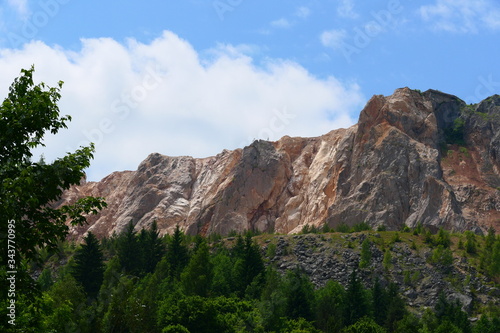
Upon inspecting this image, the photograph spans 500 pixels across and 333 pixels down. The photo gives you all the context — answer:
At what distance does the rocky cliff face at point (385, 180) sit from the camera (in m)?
163

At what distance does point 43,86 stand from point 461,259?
386 feet

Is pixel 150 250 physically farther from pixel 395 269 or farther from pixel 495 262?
pixel 495 262

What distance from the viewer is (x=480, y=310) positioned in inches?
4348

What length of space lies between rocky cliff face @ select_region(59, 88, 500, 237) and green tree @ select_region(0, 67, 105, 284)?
144508 millimetres

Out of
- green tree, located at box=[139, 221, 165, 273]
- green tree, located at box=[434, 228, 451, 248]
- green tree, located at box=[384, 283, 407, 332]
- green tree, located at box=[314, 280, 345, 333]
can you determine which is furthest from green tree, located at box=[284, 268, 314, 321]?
green tree, located at box=[434, 228, 451, 248]

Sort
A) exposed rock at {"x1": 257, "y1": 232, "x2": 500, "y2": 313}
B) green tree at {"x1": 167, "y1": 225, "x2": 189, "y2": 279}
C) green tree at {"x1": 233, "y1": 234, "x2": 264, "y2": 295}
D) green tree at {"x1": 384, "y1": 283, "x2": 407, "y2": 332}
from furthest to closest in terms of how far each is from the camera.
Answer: green tree at {"x1": 167, "y1": 225, "x2": 189, "y2": 279}, exposed rock at {"x1": 257, "y1": 232, "x2": 500, "y2": 313}, green tree at {"x1": 233, "y1": 234, "x2": 264, "y2": 295}, green tree at {"x1": 384, "y1": 283, "x2": 407, "y2": 332}

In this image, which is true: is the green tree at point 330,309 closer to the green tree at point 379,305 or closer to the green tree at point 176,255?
the green tree at point 379,305

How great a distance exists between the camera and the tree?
16547 millimetres

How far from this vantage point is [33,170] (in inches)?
667

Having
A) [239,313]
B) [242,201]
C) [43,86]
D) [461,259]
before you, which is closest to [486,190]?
[461,259]

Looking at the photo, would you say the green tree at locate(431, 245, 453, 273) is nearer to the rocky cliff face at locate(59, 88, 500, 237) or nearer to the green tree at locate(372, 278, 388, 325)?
the green tree at locate(372, 278, 388, 325)

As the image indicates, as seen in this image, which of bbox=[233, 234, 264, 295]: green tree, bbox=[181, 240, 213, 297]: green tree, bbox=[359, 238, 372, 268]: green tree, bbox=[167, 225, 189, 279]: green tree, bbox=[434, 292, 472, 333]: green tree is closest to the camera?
bbox=[434, 292, 472, 333]: green tree

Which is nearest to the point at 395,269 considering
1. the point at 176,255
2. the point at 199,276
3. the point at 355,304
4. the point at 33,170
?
the point at 355,304

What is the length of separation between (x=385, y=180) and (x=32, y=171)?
155m
